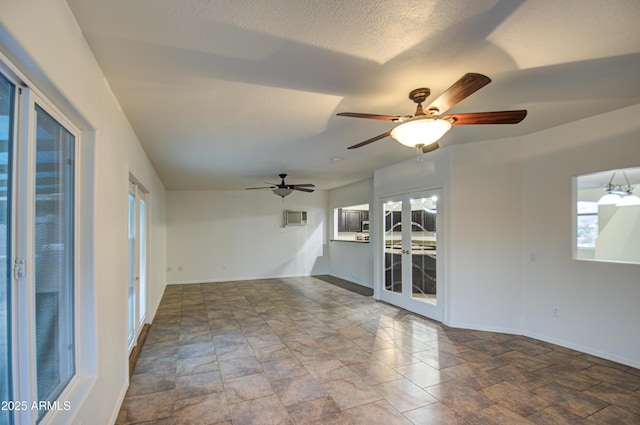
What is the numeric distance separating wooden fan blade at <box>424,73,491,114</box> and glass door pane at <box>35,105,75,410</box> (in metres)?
2.10

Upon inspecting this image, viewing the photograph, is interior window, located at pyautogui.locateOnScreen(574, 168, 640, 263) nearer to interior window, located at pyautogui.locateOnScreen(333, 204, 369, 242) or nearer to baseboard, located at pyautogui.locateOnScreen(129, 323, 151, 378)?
baseboard, located at pyautogui.locateOnScreen(129, 323, 151, 378)

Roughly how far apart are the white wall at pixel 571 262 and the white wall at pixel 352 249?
3397 millimetres

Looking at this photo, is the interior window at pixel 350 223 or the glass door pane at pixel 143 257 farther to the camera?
the interior window at pixel 350 223

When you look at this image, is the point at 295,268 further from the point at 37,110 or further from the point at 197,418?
the point at 37,110

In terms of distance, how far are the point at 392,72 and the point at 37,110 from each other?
2.01 m

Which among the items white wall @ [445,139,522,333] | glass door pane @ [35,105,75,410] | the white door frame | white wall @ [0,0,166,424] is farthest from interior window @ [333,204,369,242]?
glass door pane @ [35,105,75,410]

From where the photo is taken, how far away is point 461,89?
186 cm

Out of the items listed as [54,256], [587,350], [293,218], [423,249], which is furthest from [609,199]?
[293,218]

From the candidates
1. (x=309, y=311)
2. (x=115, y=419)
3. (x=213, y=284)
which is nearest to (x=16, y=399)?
(x=115, y=419)

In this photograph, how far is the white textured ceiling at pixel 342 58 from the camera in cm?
162

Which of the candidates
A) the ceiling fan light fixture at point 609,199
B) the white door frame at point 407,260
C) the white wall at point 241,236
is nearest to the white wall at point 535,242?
the white door frame at point 407,260

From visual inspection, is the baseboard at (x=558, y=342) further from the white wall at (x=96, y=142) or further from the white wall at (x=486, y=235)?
the white wall at (x=96, y=142)

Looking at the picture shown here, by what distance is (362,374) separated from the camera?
10.1 ft

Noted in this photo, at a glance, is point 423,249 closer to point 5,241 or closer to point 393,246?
point 393,246
